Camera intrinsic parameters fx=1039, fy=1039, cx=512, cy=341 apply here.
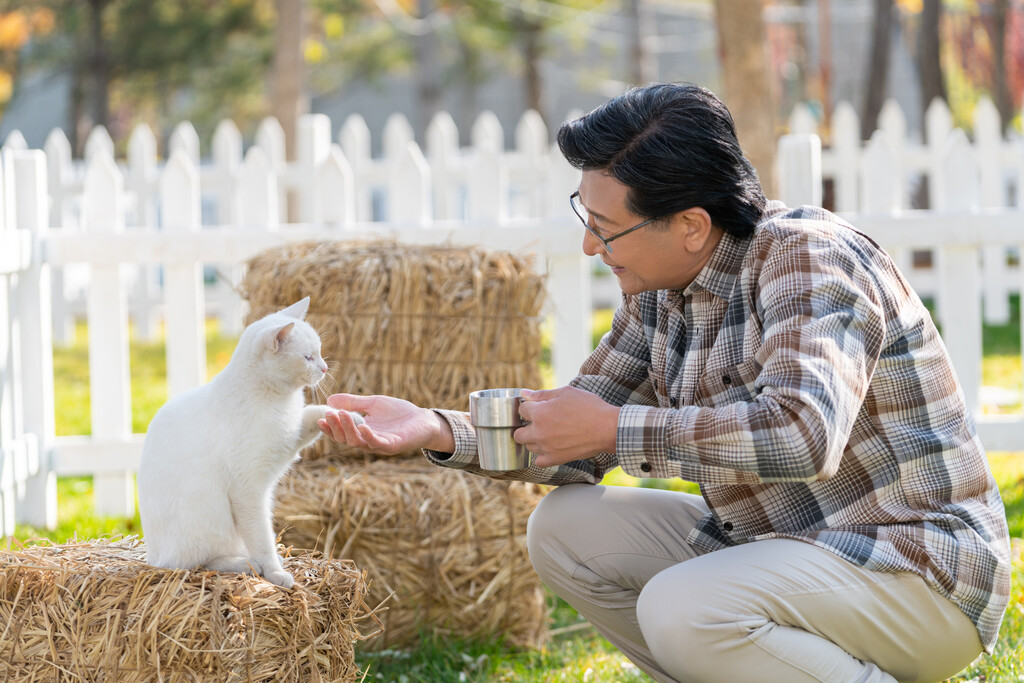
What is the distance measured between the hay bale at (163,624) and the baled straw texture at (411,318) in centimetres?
113

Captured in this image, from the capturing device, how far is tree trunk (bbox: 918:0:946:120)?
10.7 m

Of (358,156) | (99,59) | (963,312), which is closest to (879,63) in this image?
(358,156)

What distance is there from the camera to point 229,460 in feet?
7.28

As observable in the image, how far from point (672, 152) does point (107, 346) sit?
3225mm

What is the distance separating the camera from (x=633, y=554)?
242cm

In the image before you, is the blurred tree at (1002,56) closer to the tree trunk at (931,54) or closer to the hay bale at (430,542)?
the tree trunk at (931,54)

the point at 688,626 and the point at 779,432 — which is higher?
the point at 779,432

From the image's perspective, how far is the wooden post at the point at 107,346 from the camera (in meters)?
4.47

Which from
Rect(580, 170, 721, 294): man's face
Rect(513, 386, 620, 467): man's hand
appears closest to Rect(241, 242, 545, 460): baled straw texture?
Rect(580, 170, 721, 294): man's face

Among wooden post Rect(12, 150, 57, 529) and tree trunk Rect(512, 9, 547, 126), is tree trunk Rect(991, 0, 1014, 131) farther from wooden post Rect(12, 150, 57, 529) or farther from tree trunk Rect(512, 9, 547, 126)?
wooden post Rect(12, 150, 57, 529)

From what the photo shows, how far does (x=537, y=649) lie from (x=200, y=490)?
1.30 metres

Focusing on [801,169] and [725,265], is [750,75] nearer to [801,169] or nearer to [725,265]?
[801,169]

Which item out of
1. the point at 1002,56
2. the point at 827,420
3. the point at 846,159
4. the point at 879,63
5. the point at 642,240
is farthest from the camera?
the point at 1002,56

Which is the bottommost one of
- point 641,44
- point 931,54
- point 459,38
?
point 931,54
